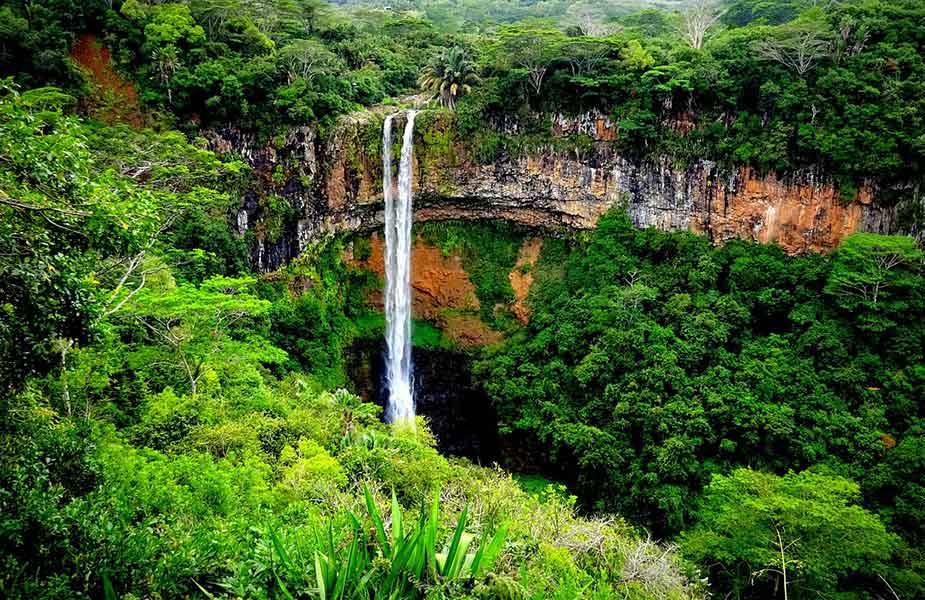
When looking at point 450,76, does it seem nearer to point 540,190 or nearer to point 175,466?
point 540,190

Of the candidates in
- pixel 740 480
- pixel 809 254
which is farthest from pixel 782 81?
pixel 740 480

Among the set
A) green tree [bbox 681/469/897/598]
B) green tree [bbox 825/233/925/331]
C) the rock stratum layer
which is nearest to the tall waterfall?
the rock stratum layer

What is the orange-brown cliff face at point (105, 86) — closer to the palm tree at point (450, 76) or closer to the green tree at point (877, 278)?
the palm tree at point (450, 76)

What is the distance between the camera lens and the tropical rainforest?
18.2 ft

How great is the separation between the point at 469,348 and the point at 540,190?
7444mm

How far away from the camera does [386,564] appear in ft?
18.3

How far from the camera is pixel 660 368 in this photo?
2014 centimetres

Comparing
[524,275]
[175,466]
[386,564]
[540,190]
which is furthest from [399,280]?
[386,564]

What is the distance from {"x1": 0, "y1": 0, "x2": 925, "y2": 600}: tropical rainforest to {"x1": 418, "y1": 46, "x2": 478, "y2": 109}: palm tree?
96mm

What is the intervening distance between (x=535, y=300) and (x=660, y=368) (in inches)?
282

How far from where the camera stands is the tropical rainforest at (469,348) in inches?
219

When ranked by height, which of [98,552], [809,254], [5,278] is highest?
[5,278]

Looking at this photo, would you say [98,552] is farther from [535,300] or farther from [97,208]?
[535,300]

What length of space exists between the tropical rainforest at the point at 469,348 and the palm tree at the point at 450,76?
A: 0.10 meters
